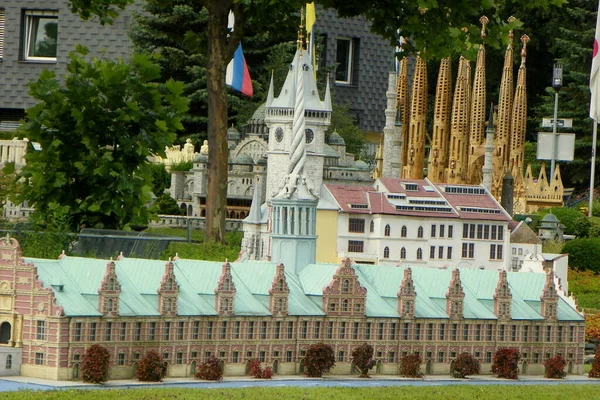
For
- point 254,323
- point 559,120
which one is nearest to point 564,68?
point 559,120

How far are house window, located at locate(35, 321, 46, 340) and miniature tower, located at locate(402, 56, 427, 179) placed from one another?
4076 cm

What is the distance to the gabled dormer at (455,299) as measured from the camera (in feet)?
132

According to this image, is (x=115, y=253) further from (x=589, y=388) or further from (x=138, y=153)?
(x=589, y=388)

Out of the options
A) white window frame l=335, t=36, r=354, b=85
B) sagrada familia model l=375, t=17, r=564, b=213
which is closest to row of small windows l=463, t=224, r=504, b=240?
sagrada familia model l=375, t=17, r=564, b=213

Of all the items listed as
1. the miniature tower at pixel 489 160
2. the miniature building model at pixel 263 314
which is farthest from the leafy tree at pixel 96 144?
the miniature tower at pixel 489 160

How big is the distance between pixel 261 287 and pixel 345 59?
48.7 meters

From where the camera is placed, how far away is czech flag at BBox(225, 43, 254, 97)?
6875cm

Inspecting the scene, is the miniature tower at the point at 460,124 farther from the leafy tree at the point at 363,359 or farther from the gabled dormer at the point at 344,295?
the leafy tree at the point at 363,359

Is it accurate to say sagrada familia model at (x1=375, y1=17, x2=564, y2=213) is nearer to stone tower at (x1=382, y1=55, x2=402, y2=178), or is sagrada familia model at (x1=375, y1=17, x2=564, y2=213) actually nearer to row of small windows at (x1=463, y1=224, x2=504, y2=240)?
stone tower at (x1=382, y1=55, x2=402, y2=178)

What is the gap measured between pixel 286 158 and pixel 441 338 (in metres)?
18.9

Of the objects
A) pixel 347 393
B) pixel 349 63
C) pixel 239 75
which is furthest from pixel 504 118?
pixel 347 393

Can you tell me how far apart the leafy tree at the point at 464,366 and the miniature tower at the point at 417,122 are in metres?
34.1

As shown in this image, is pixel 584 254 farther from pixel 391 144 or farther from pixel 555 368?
pixel 555 368

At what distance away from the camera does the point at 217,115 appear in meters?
42.1
